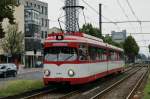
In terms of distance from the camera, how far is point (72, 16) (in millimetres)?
35250

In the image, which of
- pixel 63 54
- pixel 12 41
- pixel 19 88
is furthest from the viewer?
pixel 12 41

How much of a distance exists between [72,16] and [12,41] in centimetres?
4124

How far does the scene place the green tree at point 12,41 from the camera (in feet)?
247

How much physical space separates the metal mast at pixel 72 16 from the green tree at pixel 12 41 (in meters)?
29.5

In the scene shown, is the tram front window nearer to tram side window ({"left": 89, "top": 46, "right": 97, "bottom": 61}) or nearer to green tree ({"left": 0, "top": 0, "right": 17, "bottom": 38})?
tram side window ({"left": 89, "top": 46, "right": 97, "bottom": 61})

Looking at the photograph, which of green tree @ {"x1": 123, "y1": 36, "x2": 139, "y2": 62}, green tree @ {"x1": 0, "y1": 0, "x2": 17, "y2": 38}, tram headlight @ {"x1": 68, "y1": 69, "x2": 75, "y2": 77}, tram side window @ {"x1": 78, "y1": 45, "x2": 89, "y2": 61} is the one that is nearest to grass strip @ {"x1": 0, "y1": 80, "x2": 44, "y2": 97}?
tram headlight @ {"x1": 68, "y1": 69, "x2": 75, "y2": 77}

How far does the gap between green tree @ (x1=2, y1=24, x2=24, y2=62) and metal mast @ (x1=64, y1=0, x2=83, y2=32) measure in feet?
96.7

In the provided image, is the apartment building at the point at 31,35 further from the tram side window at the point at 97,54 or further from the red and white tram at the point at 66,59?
the red and white tram at the point at 66,59

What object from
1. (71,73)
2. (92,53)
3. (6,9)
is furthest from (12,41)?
(6,9)

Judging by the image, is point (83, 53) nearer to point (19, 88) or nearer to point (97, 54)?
point (19, 88)

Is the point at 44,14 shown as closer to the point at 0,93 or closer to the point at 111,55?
the point at 111,55

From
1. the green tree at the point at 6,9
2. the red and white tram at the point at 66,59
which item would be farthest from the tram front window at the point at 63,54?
the green tree at the point at 6,9

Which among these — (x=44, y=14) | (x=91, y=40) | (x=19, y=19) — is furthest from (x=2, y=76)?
(x=44, y=14)

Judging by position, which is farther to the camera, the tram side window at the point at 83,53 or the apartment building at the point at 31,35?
the apartment building at the point at 31,35
